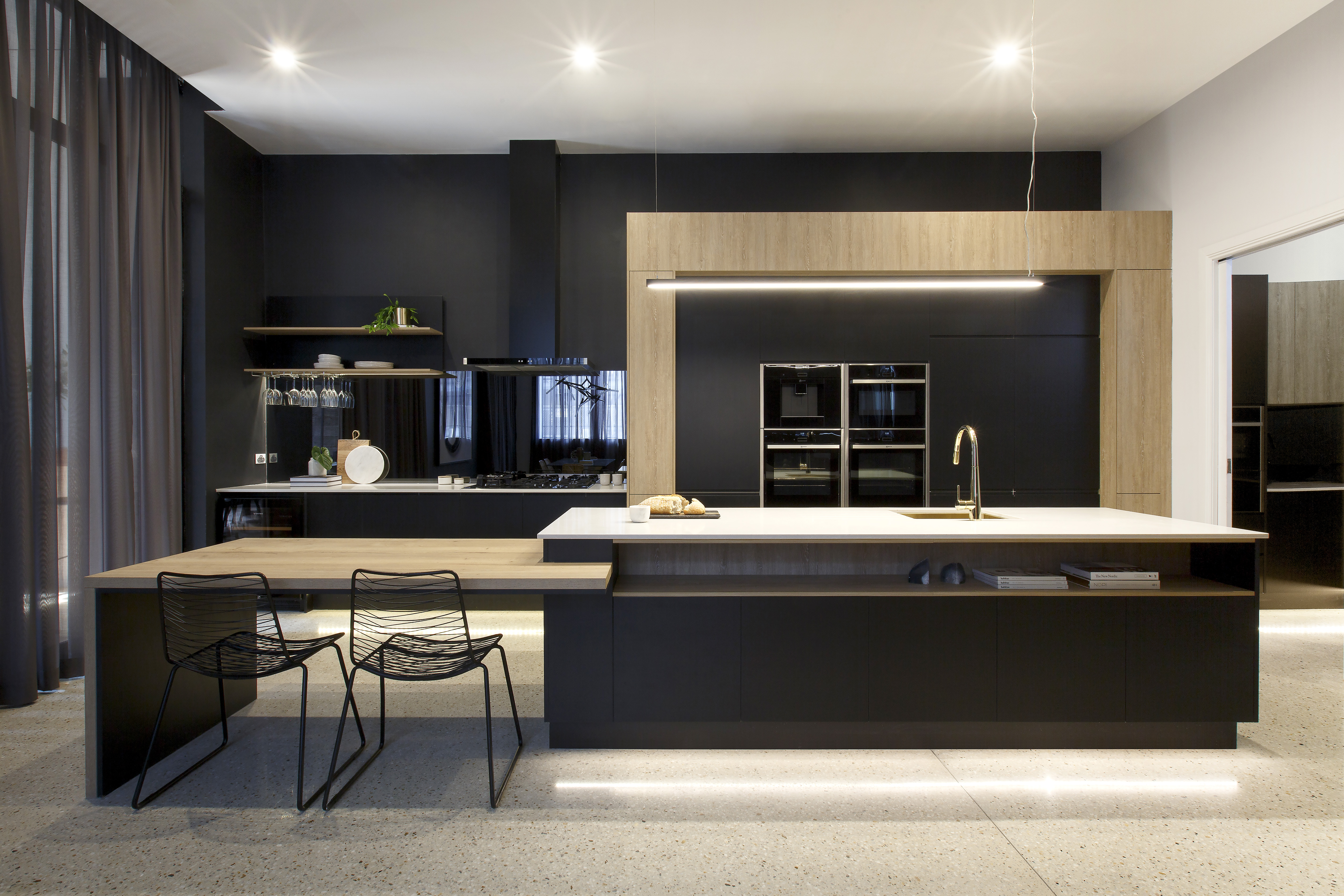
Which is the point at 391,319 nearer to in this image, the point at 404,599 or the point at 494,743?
the point at 404,599

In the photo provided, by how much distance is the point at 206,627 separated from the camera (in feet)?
7.45

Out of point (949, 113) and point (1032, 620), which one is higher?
point (949, 113)

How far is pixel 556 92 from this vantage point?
4059 mm

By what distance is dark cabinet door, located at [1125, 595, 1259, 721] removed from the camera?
2443 millimetres

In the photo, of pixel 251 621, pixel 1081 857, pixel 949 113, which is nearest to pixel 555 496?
pixel 251 621

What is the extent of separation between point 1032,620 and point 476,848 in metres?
2.08

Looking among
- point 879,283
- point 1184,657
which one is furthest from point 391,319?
point 1184,657

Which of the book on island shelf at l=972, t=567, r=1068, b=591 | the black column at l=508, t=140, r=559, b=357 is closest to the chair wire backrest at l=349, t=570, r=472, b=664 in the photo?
the book on island shelf at l=972, t=567, r=1068, b=591

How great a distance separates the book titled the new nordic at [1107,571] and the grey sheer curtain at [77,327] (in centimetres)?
416

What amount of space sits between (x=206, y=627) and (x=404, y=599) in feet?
2.58

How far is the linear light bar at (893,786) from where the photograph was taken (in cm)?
221

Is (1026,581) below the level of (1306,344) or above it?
below

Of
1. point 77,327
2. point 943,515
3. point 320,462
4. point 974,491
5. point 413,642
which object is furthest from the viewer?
point 320,462

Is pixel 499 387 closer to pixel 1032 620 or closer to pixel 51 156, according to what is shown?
pixel 51 156
